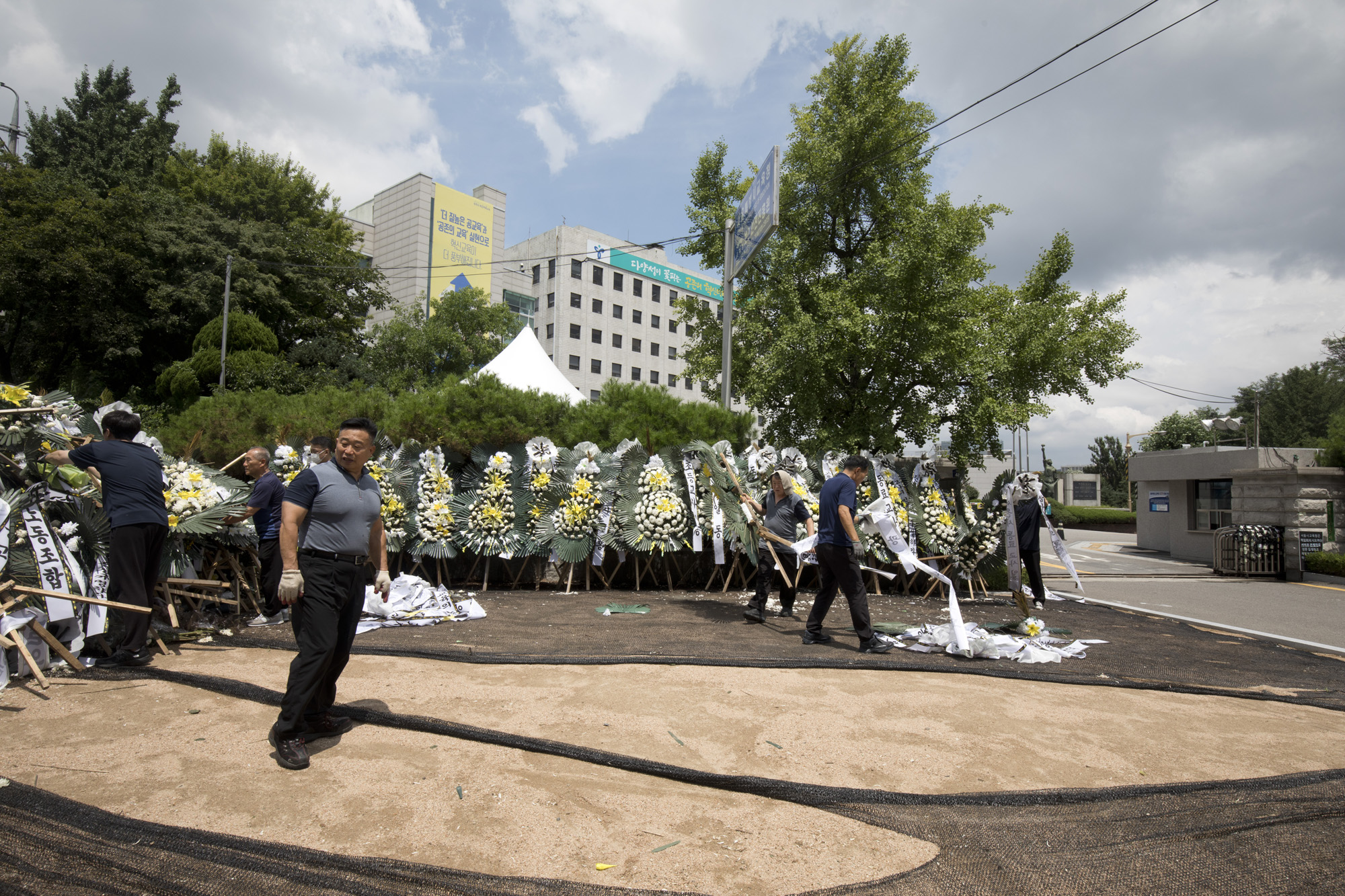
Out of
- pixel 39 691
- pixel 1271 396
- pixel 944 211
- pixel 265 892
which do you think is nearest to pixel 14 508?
pixel 39 691

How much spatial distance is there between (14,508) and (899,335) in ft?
36.6

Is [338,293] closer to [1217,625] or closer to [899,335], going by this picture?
[899,335]

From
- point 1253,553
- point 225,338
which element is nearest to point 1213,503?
point 1253,553

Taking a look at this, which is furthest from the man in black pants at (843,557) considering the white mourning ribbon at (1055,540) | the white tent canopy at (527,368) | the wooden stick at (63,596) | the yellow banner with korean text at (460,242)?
the yellow banner with korean text at (460,242)

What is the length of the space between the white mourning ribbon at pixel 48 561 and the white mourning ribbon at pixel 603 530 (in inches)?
208

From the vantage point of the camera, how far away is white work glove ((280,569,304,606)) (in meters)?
3.35

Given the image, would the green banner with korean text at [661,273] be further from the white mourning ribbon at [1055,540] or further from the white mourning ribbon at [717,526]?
the white mourning ribbon at [1055,540]

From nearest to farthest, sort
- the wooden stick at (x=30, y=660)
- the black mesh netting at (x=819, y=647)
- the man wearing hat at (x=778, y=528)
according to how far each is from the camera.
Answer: the wooden stick at (x=30, y=660) → the black mesh netting at (x=819, y=647) → the man wearing hat at (x=778, y=528)

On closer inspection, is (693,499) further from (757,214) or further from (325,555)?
(325,555)

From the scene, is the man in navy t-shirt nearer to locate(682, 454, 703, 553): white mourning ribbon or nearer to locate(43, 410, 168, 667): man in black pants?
locate(43, 410, 168, 667): man in black pants

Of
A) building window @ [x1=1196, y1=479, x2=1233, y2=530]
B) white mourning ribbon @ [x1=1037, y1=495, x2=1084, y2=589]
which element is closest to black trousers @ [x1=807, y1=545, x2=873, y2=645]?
white mourning ribbon @ [x1=1037, y1=495, x2=1084, y2=589]

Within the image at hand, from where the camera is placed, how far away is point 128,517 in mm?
4785

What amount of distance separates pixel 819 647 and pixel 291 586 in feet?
13.6

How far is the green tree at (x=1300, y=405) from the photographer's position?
38.5 metres
